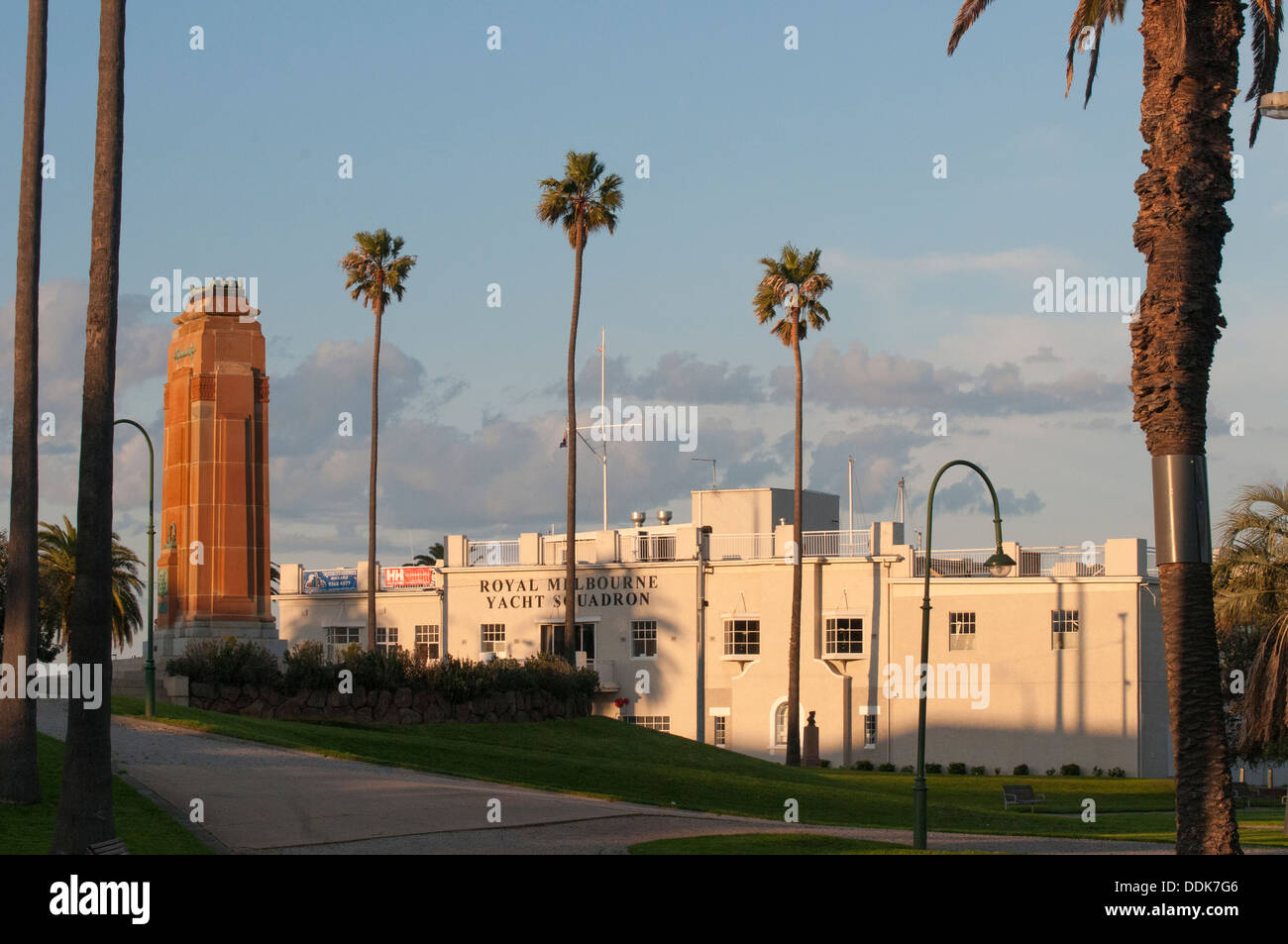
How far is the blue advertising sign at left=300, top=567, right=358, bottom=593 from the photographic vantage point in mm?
65438

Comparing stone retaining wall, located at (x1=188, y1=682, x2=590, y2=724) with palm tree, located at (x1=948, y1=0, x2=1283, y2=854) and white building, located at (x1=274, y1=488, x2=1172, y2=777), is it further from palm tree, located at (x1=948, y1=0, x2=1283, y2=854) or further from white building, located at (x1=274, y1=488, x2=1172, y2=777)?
palm tree, located at (x1=948, y1=0, x2=1283, y2=854)

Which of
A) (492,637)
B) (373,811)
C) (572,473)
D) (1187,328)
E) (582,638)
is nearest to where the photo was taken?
(1187,328)

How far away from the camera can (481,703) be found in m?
38.9

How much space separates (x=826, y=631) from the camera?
56562 millimetres

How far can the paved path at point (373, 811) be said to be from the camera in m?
19.4

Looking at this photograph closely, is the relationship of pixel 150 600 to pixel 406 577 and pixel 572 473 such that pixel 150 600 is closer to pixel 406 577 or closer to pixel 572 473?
pixel 572 473

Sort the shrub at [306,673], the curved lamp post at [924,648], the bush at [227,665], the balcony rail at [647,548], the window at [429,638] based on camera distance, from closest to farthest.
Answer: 1. the curved lamp post at [924,648]
2. the bush at [227,665]
3. the shrub at [306,673]
4. the balcony rail at [647,548]
5. the window at [429,638]

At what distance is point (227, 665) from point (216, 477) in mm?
4500

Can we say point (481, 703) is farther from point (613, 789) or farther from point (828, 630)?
point (828, 630)

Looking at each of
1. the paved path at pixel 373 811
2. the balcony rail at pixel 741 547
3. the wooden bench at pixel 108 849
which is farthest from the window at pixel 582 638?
the wooden bench at pixel 108 849

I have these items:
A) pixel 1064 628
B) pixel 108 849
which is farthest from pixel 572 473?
pixel 108 849

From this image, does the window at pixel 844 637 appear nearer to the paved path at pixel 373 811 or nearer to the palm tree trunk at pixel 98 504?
the paved path at pixel 373 811

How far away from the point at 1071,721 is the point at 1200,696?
38663 mm

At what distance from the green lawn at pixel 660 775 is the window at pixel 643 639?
15455 millimetres
